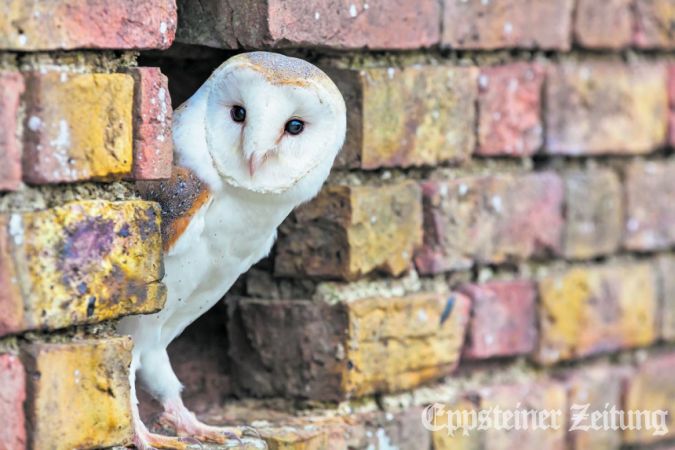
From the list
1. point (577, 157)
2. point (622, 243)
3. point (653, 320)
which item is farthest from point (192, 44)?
point (653, 320)

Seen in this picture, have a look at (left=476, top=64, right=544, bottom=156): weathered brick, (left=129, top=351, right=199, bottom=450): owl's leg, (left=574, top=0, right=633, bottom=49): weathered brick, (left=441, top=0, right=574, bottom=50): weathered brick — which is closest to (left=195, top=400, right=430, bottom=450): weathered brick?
(left=129, top=351, right=199, bottom=450): owl's leg

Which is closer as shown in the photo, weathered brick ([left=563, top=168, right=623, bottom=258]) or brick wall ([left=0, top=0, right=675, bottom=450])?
brick wall ([left=0, top=0, right=675, bottom=450])

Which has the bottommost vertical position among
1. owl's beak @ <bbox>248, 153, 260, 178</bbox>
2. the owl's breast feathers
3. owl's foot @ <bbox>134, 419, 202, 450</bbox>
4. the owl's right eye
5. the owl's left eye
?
owl's foot @ <bbox>134, 419, 202, 450</bbox>

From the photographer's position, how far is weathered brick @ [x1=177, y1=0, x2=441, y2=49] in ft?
4.39

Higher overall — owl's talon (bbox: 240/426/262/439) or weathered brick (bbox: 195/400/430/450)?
owl's talon (bbox: 240/426/262/439)

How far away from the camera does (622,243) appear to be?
182cm

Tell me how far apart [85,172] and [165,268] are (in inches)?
9.6

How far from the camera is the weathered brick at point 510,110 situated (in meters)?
1.60

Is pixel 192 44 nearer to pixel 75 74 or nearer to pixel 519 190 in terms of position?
pixel 75 74

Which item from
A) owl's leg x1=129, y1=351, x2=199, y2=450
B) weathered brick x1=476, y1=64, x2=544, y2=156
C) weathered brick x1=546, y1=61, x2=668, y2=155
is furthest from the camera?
weathered brick x1=546, y1=61, x2=668, y2=155

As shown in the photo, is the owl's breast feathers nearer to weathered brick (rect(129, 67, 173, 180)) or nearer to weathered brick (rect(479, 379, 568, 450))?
weathered brick (rect(129, 67, 173, 180))

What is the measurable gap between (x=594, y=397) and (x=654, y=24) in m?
0.57

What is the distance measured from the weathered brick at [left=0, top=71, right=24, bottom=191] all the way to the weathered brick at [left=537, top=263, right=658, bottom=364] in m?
0.86

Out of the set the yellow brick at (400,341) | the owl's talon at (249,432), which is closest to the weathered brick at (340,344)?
the yellow brick at (400,341)
